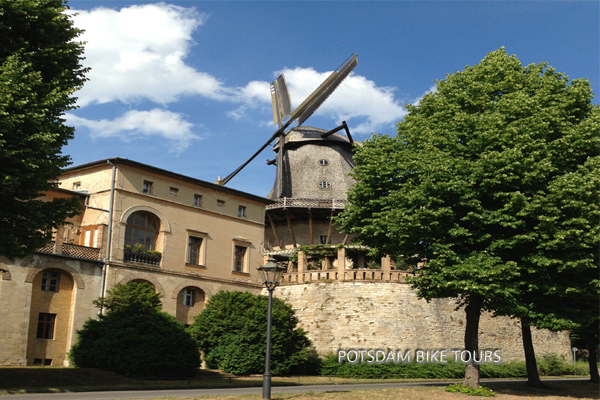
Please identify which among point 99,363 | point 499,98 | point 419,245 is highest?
point 499,98

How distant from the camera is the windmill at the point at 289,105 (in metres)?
49.1

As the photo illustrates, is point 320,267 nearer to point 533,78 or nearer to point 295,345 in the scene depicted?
point 295,345

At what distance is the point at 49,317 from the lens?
→ 93.7ft

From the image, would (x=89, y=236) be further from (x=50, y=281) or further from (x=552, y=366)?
(x=552, y=366)

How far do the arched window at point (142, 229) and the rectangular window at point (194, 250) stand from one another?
7.67ft

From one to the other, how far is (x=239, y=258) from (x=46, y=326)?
12809 mm

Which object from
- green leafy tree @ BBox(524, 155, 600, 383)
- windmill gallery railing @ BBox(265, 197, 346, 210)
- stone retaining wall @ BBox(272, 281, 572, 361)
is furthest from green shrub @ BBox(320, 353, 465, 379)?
green leafy tree @ BBox(524, 155, 600, 383)

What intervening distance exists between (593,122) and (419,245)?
6.99 meters

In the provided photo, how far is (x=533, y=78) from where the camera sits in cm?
2120

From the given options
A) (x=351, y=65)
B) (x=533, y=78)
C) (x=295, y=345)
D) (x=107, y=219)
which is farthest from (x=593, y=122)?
→ (x=351, y=65)

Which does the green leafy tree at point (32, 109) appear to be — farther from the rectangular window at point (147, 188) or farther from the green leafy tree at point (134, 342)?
the rectangular window at point (147, 188)

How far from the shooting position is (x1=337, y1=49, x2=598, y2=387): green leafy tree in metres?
18.7

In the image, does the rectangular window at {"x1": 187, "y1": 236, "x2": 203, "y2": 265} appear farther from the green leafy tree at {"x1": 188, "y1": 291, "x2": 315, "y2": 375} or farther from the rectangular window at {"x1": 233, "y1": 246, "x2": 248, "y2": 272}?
the green leafy tree at {"x1": 188, "y1": 291, "x2": 315, "y2": 375}

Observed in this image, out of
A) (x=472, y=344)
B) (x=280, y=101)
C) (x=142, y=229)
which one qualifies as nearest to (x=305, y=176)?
(x=280, y=101)
